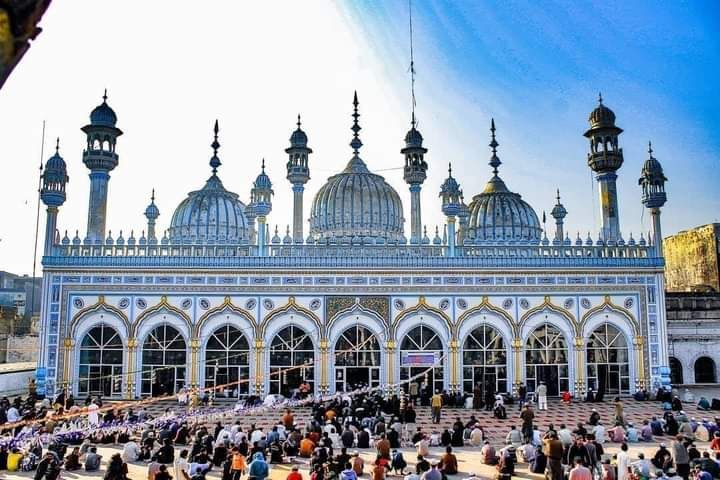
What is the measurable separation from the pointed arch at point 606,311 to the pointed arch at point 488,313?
204cm

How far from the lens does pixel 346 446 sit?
12797mm

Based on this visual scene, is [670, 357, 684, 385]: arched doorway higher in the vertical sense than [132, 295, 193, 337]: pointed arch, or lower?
lower

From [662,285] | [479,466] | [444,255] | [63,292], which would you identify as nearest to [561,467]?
[479,466]

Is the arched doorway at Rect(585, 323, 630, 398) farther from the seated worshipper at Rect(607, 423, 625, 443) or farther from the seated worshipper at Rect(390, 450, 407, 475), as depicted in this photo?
the seated worshipper at Rect(390, 450, 407, 475)

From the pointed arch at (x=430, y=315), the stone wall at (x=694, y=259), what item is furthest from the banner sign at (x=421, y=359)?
the stone wall at (x=694, y=259)

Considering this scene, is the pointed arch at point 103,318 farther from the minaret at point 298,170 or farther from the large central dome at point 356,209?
the large central dome at point 356,209

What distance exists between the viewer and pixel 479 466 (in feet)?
37.5

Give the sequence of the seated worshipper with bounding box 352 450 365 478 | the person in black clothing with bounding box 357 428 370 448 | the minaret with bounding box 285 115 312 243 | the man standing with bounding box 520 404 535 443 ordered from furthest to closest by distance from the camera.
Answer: the minaret with bounding box 285 115 312 243 → the person in black clothing with bounding box 357 428 370 448 → the man standing with bounding box 520 404 535 443 → the seated worshipper with bounding box 352 450 365 478

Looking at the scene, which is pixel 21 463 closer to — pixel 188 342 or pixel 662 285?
pixel 188 342

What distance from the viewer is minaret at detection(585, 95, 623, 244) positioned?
73.5 feet

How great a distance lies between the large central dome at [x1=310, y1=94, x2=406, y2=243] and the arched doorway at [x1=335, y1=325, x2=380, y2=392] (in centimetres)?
451

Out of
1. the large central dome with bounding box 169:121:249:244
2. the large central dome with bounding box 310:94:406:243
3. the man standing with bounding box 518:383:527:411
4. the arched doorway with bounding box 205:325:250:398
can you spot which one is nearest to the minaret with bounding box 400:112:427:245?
the large central dome with bounding box 310:94:406:243

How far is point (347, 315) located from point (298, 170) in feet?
20.3

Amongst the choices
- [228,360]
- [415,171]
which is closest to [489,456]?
[228,360]
